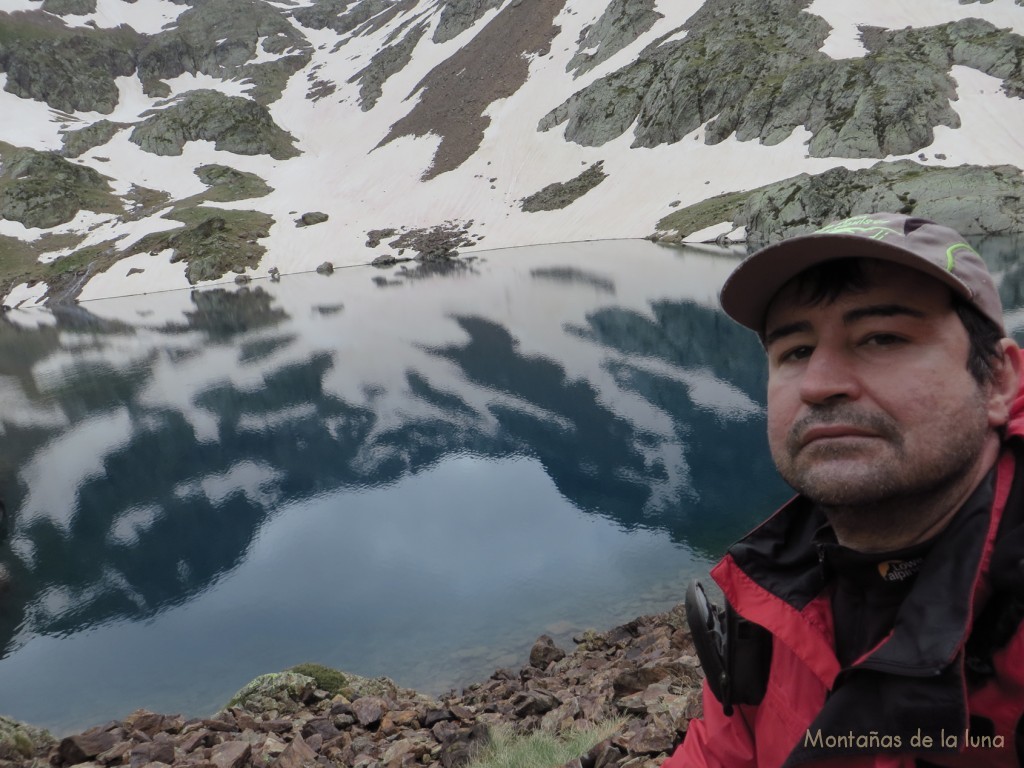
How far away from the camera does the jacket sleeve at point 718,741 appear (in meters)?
2.43

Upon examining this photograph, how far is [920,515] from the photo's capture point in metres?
1.94

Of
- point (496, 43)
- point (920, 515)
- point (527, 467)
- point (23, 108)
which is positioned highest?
point (23, 108)

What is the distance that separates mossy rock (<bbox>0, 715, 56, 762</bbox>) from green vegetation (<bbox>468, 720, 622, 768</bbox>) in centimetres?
564

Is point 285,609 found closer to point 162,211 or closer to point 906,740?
point 906,740

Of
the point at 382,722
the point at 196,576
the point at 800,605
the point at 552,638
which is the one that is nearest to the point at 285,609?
the point at 196,576

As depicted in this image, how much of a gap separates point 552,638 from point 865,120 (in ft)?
221

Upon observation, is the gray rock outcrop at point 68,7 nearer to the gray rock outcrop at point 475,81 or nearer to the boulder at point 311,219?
the gray rock outcrop at point 475,81

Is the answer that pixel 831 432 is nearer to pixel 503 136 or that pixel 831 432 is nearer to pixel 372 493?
pixel 372 493

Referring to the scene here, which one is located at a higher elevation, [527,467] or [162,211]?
[162,211]

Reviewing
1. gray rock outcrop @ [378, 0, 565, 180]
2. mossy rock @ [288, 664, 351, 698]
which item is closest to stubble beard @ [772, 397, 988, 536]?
mossy rock @ [288, 664, 351, 698]

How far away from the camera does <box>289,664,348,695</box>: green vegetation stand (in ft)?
31.0

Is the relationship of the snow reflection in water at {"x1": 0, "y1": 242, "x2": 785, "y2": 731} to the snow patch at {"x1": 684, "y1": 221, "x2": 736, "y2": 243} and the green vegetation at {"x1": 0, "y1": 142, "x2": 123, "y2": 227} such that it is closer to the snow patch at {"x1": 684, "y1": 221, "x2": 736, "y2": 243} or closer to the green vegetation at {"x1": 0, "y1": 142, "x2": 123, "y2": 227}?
the snow patch at {"x1": 684, "y1": 221, "x2": 736, "y2": 243}

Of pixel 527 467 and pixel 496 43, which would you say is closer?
pixel 527 467

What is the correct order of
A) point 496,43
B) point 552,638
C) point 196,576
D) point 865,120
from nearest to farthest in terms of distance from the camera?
point 552,638 < point 196,576 < point 865,120 < point 496,43
